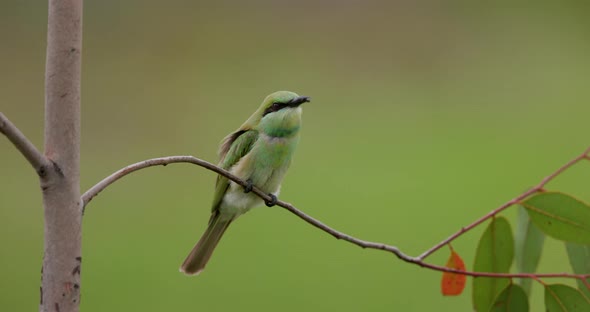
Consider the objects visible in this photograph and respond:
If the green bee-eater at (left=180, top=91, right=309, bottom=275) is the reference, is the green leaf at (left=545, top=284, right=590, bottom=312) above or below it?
below

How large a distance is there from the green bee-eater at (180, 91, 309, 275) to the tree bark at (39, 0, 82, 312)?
76 cm

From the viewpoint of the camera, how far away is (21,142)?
2.39 ft

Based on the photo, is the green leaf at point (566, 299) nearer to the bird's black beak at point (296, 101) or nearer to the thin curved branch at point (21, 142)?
the bird's black beak at point (296, 101)

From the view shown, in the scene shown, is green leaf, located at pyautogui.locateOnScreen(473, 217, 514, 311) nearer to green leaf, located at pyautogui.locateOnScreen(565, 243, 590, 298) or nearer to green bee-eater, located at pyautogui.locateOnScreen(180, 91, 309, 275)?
green leaf, located at pyautogui.locateOnScreen(565, 243, 590, 298)

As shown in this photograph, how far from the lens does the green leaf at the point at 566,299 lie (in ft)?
3.82

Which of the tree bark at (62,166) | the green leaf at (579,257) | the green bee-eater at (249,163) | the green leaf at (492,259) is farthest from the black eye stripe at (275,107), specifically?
the tree bark at (62,166)

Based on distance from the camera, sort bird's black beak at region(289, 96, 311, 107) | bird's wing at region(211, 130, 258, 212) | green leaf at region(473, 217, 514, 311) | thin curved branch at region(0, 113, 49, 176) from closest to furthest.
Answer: thin curved branch at region(0, 113, 49, 176), green leaf at region(473, 217, 514, 311), bird's black beak at region(289, 96, 311, 107), bird's wing at region(211, 130, 258, 212)

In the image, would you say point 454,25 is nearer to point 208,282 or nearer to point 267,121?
point 208,282

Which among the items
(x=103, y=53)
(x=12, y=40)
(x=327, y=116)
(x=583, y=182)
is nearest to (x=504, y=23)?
(x=327, y=116)

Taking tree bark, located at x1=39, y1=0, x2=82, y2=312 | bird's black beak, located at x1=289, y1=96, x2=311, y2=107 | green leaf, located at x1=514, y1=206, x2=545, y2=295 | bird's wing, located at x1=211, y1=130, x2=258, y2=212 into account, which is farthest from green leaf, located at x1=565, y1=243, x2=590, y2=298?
tree bark, located at x1=39, y1=0, x2=82, y2=312

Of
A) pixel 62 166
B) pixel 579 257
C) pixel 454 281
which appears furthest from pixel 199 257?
pixel 62 166

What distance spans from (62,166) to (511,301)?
717 mm

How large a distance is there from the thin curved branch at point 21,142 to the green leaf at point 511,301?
28.5 inches

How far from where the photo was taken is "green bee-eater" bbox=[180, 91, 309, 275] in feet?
5.06
